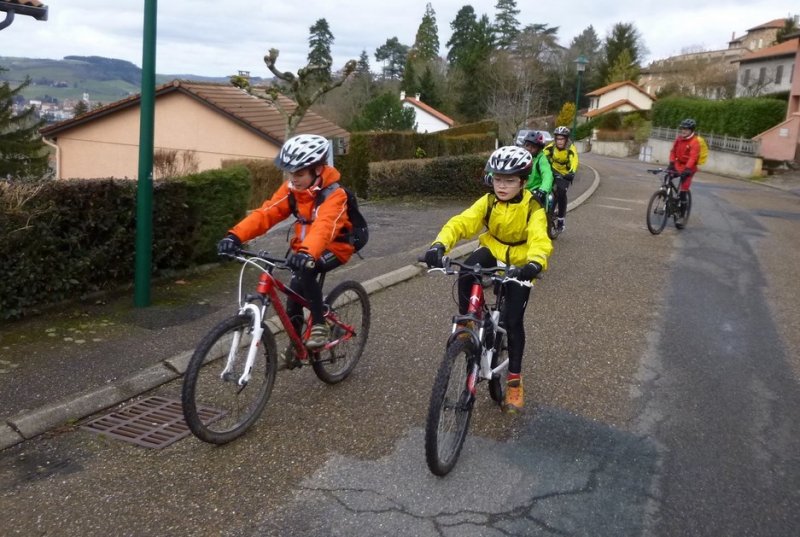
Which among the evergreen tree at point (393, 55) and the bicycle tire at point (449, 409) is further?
the evergreen tree at point (393, 55)

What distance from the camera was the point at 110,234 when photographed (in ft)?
21.9

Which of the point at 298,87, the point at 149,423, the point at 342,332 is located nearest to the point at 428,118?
the point at 298,87

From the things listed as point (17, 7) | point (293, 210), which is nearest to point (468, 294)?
point (293, 210)

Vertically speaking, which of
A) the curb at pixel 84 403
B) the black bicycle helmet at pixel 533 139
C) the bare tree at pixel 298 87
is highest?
the bare tree at pixel 298 87

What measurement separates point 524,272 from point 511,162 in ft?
2.47

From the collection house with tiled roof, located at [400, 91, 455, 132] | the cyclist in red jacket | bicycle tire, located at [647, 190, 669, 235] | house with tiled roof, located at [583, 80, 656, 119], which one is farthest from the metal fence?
house with tiled roof, located at [583, 80, 656, 119]

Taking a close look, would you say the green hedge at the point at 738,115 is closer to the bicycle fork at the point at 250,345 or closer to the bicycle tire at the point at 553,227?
the bicycle tire at the point at 553,227

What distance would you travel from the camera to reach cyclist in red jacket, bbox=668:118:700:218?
476 inches

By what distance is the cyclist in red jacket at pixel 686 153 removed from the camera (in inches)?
476

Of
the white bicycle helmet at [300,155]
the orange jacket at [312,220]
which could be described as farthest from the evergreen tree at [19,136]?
the white bicycle helmet at [300,155]

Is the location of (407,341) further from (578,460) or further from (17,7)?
(17,7)

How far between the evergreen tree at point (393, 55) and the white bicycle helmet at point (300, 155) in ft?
327

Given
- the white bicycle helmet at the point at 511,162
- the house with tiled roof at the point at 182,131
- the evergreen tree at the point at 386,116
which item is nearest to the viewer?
the white bicycle helmet at the point at 511,162

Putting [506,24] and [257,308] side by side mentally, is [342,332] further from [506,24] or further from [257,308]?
[506,24]
